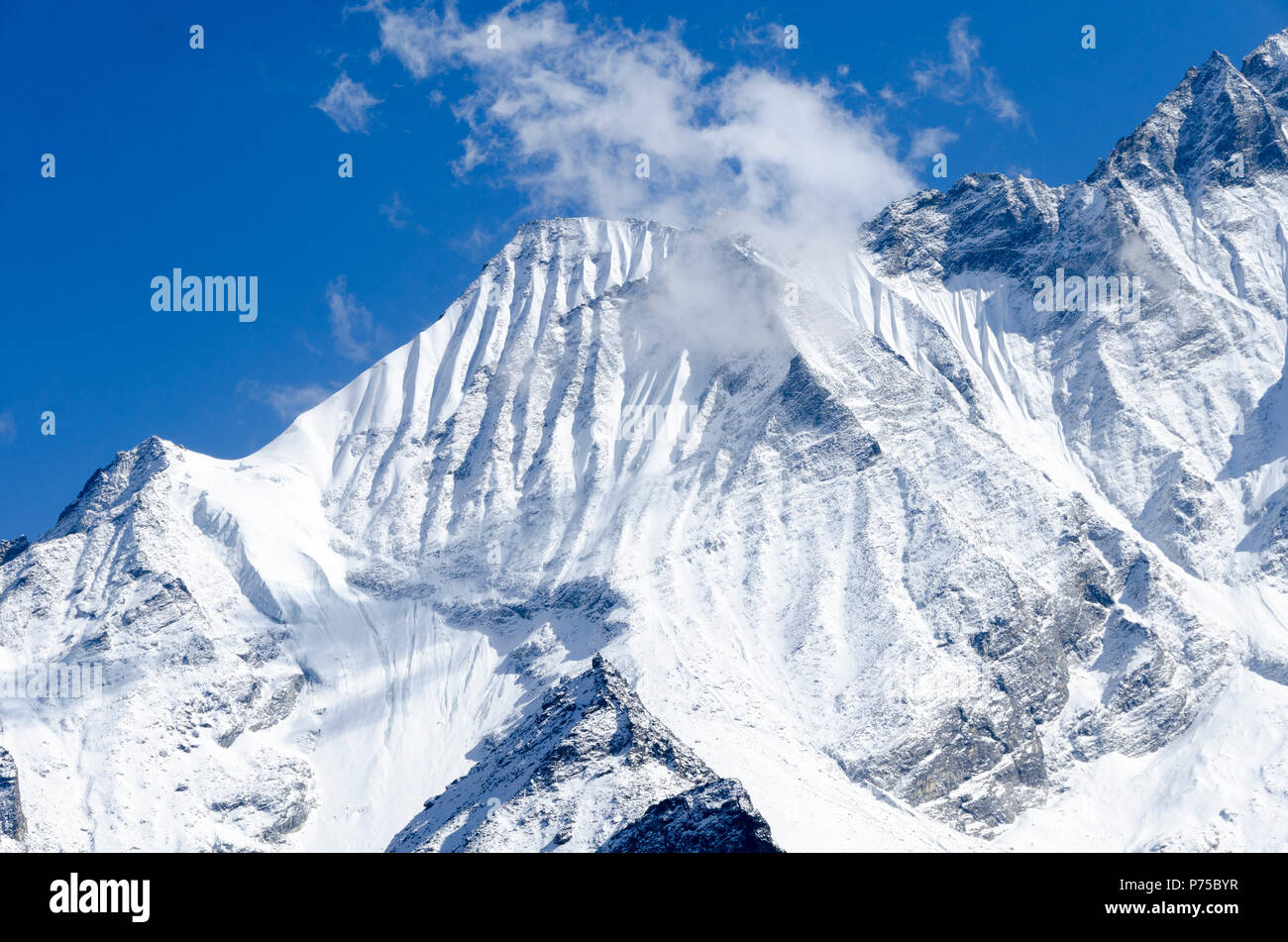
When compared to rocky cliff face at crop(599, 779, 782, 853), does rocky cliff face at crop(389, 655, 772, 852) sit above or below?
above
